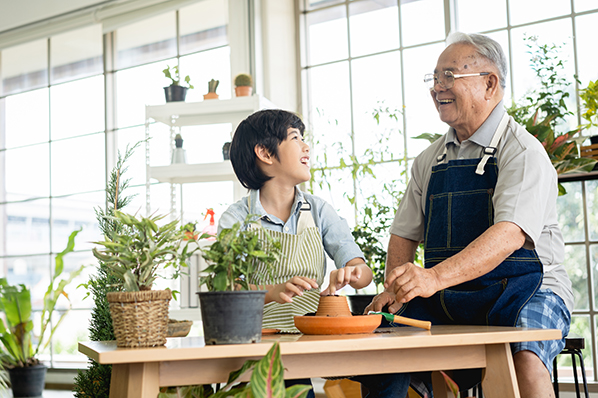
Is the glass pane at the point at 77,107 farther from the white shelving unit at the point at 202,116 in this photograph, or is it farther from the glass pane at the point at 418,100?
the glass pane at the point at 418,100

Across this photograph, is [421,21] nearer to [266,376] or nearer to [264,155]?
[264,155]

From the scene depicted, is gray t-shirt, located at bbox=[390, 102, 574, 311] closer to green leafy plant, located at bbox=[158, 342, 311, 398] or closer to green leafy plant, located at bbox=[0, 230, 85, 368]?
green leafy plant, located at bbox=[158, 342, 311, 398]

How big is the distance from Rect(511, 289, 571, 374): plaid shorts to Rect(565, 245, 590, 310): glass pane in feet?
5.49

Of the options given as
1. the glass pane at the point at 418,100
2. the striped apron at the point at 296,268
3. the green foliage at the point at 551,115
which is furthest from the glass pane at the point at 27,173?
the green foliage at the point at 551,115

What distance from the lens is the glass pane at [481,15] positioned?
12.3 ft

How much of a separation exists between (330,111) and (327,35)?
0.60 m

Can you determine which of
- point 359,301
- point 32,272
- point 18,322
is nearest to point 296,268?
point 359,301

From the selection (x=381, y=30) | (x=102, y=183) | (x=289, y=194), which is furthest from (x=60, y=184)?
(x=289, y=194)

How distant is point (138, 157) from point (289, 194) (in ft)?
10.5

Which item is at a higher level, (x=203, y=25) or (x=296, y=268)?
(x=203, y=25)

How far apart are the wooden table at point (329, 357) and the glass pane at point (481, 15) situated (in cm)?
297

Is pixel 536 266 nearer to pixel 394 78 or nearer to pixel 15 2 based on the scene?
pixel 394 78

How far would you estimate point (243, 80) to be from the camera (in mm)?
3852

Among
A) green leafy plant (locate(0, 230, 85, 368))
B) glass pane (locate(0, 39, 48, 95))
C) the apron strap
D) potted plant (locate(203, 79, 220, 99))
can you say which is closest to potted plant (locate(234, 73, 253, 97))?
potted plant (locate(203, 79, 220, 99))
